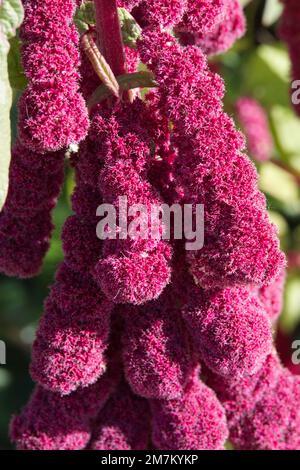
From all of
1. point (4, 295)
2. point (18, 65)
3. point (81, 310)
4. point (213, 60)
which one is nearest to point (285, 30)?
point (213, 60)

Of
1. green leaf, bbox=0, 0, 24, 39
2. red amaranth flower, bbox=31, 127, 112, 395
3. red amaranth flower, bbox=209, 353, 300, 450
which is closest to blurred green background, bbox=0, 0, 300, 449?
red amaranth flower, bbox=209, 353, 300, 450

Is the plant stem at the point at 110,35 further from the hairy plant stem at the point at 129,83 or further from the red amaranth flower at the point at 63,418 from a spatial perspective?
the red amaranth flower at the point at 63,418

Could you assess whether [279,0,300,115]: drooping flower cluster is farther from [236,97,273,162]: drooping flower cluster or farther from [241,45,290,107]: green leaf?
[241,45,290,107]: green leaf

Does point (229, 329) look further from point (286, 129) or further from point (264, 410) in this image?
point (286, 129)

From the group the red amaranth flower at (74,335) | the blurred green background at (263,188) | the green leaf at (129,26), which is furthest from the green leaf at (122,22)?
the blurred green background at (263,188)

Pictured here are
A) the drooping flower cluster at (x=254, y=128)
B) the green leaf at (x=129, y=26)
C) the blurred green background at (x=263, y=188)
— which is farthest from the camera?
the blurred green background at (x=263, y=188)

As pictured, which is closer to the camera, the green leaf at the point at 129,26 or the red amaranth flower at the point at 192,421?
the green leaf at the point at 129,26

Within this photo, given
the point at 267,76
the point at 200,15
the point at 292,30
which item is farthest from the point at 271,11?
the point at 200,15
